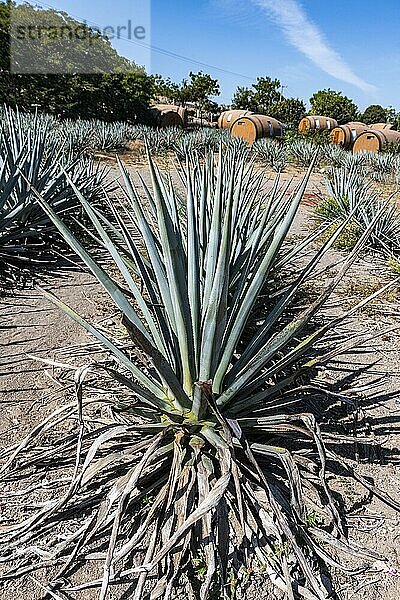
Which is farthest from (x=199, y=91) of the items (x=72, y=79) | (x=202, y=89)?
(x=72, y=79)

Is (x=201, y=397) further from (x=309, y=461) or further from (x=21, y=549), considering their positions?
(x=21, y=549)

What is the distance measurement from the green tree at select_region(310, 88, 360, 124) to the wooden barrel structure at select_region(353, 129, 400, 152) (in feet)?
53.3

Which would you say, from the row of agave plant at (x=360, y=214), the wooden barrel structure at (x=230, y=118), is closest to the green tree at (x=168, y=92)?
the wooden barrel structure at (x=230, y=118)

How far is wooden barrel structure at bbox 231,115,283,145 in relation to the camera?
22.7 meters

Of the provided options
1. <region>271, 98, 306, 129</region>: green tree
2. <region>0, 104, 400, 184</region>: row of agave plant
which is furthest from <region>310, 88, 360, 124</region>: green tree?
<region>0, 104, 400, 184</region>: row of agave plant

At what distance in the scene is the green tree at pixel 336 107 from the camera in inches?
1524

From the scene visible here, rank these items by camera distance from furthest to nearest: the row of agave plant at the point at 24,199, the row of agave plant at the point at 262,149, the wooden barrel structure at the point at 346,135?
1. the wooden barrel structure at the point at 346,135
2. the row of agave plant at the point at 262,149
3. the row of agave plant at the point at 24,199

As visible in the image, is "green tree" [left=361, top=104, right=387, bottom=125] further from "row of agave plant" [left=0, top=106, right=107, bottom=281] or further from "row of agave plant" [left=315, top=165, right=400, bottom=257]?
"row of agave plant" [left=0, top=106, right=107, bottom=281]

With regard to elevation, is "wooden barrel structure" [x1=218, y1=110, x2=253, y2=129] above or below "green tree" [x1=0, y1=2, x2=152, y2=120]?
below

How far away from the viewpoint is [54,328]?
3.35m

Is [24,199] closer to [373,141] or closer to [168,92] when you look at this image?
[373,141]

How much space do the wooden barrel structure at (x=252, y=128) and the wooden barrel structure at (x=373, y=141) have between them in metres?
4.27

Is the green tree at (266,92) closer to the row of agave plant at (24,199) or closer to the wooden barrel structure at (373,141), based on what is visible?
the wooden barrel structure at (373,141)

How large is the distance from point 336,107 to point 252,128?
66.0 feet
